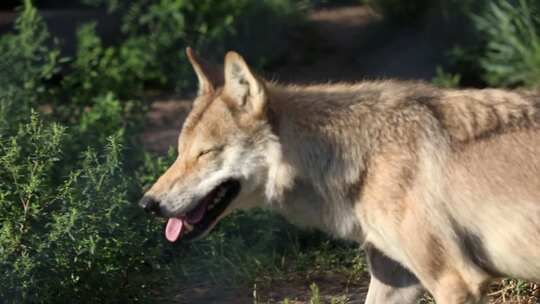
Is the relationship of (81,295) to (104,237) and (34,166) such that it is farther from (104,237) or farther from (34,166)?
(34,166)

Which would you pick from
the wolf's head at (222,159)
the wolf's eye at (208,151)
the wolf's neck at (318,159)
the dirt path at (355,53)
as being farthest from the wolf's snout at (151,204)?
the dirt path at (355,53)

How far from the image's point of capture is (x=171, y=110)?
29.5ft

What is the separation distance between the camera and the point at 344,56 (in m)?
10.2

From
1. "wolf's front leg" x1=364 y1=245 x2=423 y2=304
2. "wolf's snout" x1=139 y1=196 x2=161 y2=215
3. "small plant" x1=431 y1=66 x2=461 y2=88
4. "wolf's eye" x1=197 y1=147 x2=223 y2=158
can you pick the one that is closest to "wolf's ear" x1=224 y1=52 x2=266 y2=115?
"wolf's eye" x1=197 y1=147 x2=223 y2=158

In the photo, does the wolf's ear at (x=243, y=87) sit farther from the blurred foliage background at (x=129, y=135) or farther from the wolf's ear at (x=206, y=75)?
the blurred foliage background at (x=129, y=135)

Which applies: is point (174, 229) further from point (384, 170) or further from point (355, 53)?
point (355, 53)

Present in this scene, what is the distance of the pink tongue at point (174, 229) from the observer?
481 centimetres

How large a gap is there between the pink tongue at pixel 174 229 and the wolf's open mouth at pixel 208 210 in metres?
0.05

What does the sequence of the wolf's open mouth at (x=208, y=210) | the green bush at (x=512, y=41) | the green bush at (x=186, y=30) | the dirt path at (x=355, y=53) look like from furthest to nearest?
the dirt path at (x=355, y=53) < the green bush at (x=186, y=30) < the green bush at (x=512, y=41) < the wolf's open mouth at (x=208, y=210)

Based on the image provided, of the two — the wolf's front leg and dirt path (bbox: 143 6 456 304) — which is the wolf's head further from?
dirt path (bbox: 143 6 456 304)

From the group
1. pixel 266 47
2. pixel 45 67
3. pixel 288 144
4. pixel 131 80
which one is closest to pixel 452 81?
pixel 266 47

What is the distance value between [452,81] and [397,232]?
4.61 m

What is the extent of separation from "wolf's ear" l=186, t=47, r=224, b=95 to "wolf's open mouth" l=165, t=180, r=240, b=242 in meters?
0.51

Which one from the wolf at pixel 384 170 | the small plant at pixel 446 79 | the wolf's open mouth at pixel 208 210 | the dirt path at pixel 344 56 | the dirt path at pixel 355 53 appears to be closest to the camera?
the wolf at pixel 384 170
